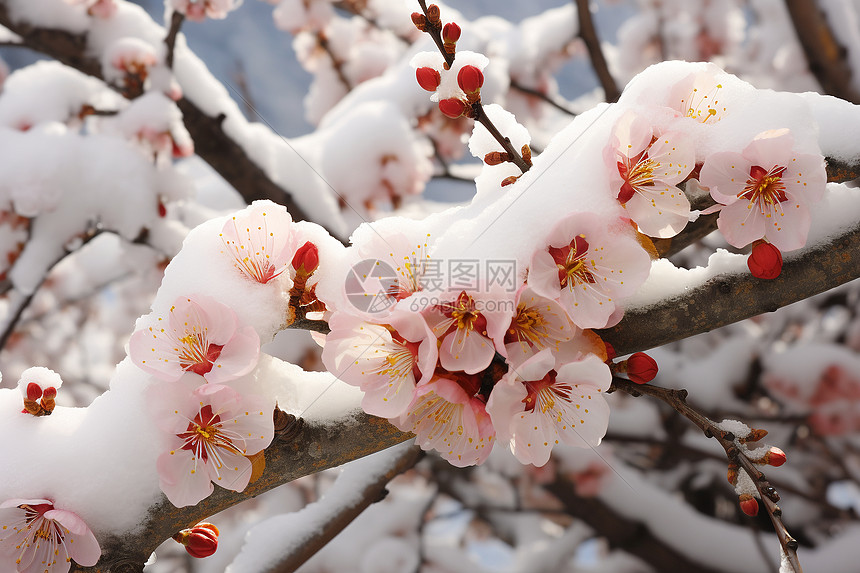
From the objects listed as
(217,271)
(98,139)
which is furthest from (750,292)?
(98,139)

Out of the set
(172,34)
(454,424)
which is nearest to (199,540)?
(454,424)

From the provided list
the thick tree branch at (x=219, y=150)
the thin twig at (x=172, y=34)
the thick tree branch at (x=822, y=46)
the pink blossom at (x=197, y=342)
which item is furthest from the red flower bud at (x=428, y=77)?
the thick tree branch at (x=822, y=46)

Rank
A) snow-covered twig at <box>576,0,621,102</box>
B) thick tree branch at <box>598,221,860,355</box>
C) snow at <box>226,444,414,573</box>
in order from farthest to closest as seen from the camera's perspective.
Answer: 1. snow-covered twig at <box>576,0,621,102</box>
2. snow at <box>226,444,414,573</box>
3. thick tree branch at <box>598,221,860,355</box>

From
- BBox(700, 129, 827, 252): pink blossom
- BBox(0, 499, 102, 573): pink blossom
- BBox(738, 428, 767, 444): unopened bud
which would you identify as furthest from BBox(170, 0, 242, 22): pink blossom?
BBox(738, 428, 767, 444): unopened bud

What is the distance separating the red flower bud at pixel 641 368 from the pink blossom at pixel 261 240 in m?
0.43

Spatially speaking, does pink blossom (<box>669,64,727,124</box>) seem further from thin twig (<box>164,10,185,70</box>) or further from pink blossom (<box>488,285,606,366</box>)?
thin twig (<box>164,10,185,70</box>)

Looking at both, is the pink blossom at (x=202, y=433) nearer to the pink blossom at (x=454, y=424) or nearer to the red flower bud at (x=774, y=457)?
the pink blossom at (x=454, y=424)

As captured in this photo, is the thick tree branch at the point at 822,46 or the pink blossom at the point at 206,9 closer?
the pink blossom at the point at 206,9

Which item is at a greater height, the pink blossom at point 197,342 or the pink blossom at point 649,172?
the pink blossom at point 649,172

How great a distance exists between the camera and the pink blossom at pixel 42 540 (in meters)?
0.67

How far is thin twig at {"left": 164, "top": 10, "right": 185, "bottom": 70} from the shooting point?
68.8 inches

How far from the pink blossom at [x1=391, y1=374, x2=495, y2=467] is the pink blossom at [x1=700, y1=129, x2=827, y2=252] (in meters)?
0.35

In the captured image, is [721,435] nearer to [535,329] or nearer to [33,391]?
[535,329]

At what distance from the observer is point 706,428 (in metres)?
0.68
